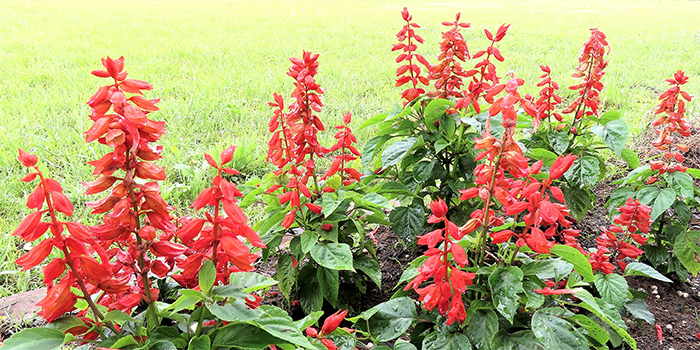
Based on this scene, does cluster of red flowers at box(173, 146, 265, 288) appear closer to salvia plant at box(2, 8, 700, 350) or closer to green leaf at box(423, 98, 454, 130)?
salvia plant at box(2, 8, 700, 350)

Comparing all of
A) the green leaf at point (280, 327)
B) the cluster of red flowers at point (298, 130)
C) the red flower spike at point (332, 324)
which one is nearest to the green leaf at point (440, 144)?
the cluster of red flowers at point (298, 130)

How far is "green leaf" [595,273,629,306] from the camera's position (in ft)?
5.65

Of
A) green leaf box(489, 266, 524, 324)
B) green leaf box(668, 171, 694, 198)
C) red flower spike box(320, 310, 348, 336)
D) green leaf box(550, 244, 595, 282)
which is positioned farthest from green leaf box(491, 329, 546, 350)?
green leaf box(668, 171, 694, 198)

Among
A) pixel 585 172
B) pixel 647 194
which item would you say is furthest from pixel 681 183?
pixel 585 172

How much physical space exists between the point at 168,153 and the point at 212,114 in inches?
33.6

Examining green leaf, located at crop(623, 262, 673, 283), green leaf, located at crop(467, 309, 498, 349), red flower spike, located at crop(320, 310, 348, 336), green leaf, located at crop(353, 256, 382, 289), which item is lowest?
green leaf, located at crop(623, 262, 673, 283)

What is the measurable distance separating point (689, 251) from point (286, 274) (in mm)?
1730

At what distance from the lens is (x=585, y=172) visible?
2.10 meters

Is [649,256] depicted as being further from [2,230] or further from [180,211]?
[2,230]

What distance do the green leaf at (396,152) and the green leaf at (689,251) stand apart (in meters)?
1.25

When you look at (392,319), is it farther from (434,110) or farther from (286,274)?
(434,110)

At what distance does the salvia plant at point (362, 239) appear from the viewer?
948 millimetres

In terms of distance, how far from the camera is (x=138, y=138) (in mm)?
891

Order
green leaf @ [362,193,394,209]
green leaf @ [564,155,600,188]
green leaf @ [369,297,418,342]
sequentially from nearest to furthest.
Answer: green leaf @ [369,297,418,342]
green leaf @ [362,193,394,209]
green leaf @ [564,155,600,188]
